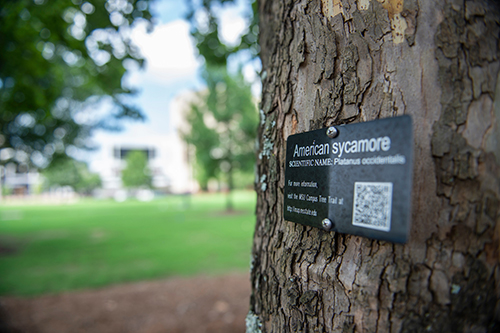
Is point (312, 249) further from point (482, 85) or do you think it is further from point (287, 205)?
point (482, 85)

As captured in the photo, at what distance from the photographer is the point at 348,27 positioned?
3.74ft

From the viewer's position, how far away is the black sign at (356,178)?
0.88 metres

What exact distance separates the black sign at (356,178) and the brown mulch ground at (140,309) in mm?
4053

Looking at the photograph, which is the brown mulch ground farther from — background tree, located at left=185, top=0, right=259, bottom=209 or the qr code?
background tree, located at left=185, top=0, right=259, bottom=209

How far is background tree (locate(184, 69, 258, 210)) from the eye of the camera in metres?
18.5

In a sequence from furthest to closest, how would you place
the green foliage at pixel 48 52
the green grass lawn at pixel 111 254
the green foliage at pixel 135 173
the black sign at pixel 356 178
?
the green foliage at pixel 135 173 < the green grass lawn at pixel 111 254 < the green foliage at pixel 48 52 < the black sign at pixel 356 178

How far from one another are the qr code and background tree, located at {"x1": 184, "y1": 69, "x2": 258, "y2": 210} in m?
17.2

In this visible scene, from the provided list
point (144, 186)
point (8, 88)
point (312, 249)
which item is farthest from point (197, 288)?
point (144, 186)

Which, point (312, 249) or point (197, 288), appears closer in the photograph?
point (312, 249)

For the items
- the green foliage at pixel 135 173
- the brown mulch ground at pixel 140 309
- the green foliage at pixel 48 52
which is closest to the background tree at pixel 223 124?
the green foliage at pixel 48 52

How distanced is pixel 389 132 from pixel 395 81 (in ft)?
0.72

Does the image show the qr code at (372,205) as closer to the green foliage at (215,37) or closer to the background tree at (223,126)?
the green foliage at (215,37)

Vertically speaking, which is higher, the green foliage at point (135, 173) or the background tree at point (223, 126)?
the background tree at point (223, 126)

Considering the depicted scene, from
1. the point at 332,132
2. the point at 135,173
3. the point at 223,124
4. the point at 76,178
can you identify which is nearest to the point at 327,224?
the point at 332,132
